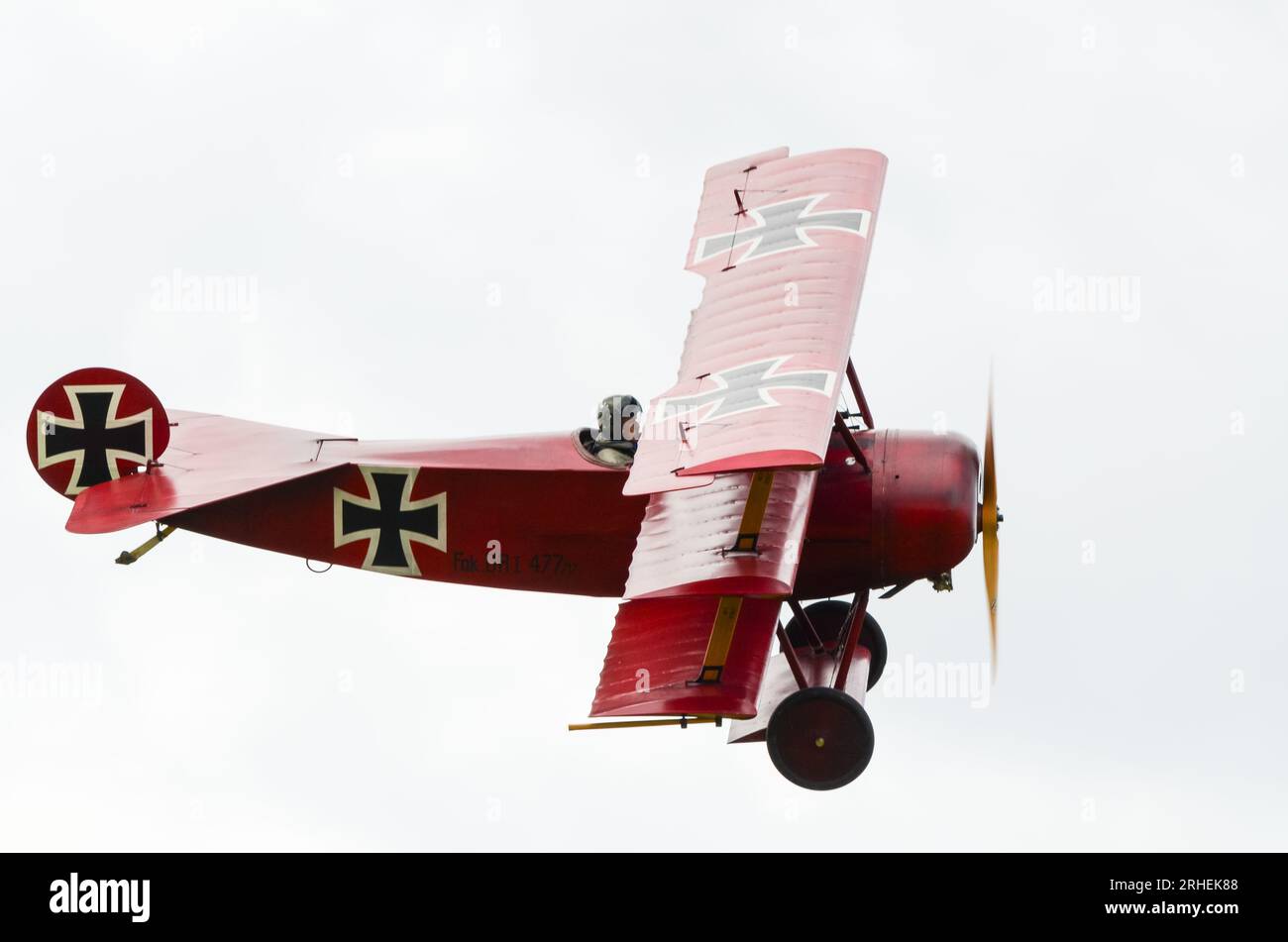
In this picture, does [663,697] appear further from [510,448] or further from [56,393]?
[56,393]

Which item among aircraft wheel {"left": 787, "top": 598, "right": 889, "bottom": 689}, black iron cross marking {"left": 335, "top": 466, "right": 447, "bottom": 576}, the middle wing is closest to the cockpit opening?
the middle wing

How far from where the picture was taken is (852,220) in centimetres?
2047

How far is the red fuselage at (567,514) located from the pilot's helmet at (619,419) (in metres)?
0.27

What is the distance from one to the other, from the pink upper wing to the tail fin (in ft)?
14.9

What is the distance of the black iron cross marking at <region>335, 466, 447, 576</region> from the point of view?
20.3 metres

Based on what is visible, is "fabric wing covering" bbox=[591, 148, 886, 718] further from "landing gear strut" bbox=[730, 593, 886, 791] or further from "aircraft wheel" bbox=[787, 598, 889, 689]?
"aircraft wheel" bbox=[787, 598, 889, 689]

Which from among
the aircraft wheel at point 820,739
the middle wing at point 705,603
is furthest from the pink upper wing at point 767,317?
the aircraft wheel at point 820,739

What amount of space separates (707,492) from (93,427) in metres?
5.10

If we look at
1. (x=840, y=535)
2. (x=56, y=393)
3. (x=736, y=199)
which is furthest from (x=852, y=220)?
(x=56, y=393)

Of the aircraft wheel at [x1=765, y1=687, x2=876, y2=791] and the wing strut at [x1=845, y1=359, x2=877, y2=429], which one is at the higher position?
the wing strut at [x1=845, y1=359, x2=877, y2=429]

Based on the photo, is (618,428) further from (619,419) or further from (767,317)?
(767,317)

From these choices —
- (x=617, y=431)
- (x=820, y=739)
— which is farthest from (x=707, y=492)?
(x=820, y=739)

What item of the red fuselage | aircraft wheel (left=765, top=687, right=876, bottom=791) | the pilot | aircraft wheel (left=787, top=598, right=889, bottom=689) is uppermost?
the pilot

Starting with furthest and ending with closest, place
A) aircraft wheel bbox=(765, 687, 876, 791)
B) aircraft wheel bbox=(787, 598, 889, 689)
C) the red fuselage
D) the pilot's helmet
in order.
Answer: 1. aircraft wheel bbox=(787, 598, 889, 689)
2. the pilot's helmet
3. the red fuselage
4. aircraft wheel bbox=(765, 687, 876, 791)
